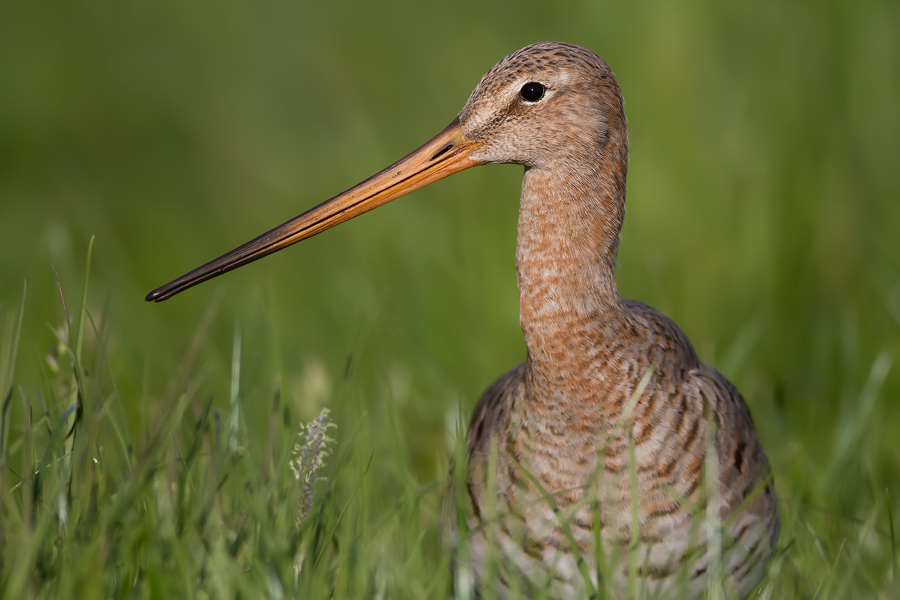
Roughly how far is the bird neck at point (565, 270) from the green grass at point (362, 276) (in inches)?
16.4

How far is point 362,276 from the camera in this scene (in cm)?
571

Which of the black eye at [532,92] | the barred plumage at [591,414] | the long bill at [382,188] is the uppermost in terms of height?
the black eye at [532,92]

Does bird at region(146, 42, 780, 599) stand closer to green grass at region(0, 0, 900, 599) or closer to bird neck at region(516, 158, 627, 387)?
bird neck at region(516, 158, 627, 387)

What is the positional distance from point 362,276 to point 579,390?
9.90 ft

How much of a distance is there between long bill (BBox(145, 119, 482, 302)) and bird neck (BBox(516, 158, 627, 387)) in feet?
0.87

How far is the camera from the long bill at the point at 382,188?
2.87m

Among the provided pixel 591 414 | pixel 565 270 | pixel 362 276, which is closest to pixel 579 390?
A: pixel 591 414

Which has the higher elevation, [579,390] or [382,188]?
[382,188]

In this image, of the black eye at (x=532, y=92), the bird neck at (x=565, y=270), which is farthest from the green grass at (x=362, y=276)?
the black eye at (x=532, y=92)

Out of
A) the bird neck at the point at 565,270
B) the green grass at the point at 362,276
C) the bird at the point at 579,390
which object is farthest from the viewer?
the bird neck at the point at 565,270

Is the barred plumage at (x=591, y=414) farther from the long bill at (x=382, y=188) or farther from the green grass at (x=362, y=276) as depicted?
the green grass at (x=362, y=276)

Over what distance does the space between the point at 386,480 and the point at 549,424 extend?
102 centimetres

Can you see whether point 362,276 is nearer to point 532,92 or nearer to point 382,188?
point 382,188

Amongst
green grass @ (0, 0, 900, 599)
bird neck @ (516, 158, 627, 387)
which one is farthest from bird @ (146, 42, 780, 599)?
green grass @ (0, 0, 900, 599)
